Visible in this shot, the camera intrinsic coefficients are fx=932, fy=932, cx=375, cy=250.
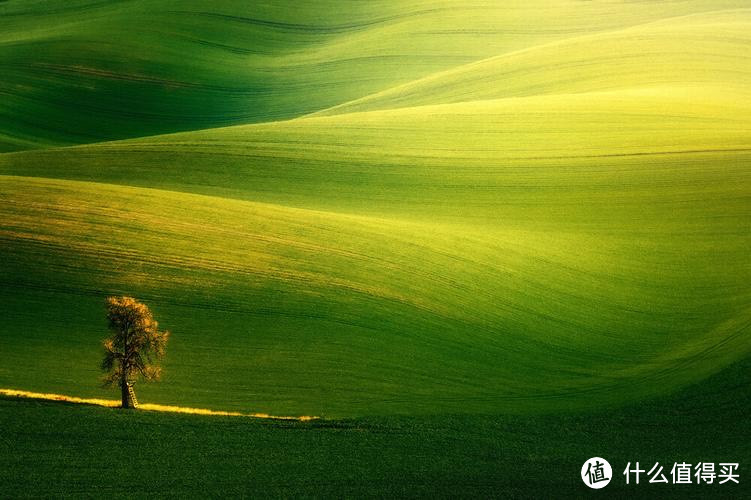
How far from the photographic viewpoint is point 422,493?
11.3 meters

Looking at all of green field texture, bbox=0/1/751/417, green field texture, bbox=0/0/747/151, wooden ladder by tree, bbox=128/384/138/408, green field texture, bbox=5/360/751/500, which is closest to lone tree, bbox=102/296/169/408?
wooden ladder by tree, bbox=128/384/138/408

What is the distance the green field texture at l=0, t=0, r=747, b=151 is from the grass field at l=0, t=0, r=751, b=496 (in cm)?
326

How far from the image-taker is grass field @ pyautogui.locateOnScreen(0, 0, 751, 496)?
13289mm

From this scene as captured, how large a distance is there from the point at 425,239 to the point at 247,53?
2671cm

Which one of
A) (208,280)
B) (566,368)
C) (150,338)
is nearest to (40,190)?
(208,280)

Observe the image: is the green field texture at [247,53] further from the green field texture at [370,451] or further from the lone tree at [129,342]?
the lone tree at [129,342]

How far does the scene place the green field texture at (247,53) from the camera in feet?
121

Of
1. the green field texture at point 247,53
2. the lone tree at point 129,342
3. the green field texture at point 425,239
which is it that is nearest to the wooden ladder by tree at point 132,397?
the lone tree at point 129,342

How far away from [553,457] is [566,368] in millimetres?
3436

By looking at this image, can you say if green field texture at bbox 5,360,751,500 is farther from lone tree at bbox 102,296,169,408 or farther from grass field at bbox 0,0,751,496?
lone tree at bbox 102,296,169,408

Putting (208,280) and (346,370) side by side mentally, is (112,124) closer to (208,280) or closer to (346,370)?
(208,280)

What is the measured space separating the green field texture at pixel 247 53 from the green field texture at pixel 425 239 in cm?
50

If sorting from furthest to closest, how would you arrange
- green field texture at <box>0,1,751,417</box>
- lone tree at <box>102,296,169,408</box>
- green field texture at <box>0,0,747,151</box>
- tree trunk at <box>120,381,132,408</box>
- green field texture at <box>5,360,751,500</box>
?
green field texture at <box>0,0,747,151</box> < green field texture at <box>0,1,751,417</box> < lone tree at <box>102,296,169,408</box> < tree trunk at <box>120,381,132,408</box> < green field texture at <box>5,360,751,500</box>

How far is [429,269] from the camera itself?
Answer: 18.5 metres
